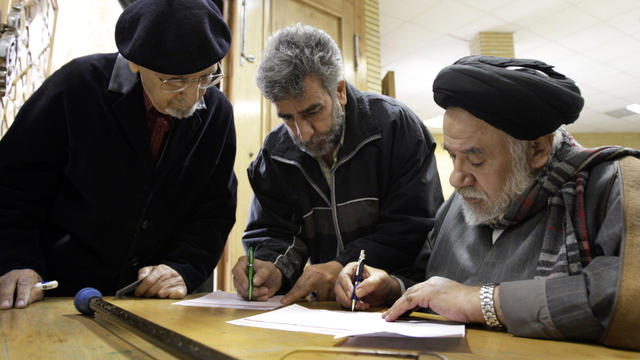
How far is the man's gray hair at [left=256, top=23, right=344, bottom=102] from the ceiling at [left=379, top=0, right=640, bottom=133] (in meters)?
4.55

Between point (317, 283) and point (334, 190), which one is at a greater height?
point (334, 190)

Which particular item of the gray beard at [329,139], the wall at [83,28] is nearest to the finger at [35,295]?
the gray beard at [329,139]

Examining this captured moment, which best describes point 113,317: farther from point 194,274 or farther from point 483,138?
point 483,138

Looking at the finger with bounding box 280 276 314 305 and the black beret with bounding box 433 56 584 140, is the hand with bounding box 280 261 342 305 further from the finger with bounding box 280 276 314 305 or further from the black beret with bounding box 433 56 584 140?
the black beret with bounding box 433 56 584 140

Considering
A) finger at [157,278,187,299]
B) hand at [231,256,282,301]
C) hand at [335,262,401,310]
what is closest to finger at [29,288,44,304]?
finger at [157,278,187,299]

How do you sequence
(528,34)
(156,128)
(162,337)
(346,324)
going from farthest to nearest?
(528,34) < (156,128) < (346,324) < (162,337)

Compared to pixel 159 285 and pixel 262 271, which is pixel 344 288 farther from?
pixel 159 285

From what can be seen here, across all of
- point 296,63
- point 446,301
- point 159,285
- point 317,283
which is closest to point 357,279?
point 317,283

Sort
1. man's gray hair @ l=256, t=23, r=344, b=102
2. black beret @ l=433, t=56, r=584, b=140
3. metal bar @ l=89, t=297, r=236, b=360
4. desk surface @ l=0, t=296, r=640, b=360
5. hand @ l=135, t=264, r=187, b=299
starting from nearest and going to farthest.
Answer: metal bar @ l=89, t=297, r=236, b=360 < desk surface @ l=0, t=296, r=640, b=360 < black beret @ l=433, t=56, r=584, b=140 < hand @ l=135, t=264, r=187, b=299 < man's gray hair @ l=256, t=23, r=344, b=102

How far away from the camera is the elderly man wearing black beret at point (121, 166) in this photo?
1.53 meters

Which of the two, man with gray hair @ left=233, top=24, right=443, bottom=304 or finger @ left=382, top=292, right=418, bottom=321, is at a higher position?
man with gray hair @ left=233, top=24, right=443, bottom=304

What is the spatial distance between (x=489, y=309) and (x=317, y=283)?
0.67 metres

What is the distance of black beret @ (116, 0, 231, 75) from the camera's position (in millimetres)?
1520

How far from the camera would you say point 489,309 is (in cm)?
106
